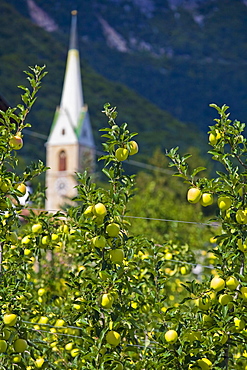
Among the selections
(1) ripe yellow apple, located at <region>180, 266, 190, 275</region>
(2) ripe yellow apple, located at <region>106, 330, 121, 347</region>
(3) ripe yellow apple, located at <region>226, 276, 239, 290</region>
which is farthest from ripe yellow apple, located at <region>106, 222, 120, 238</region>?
(1) ripe yellow apple, located at <region>180, 266, 190, 275</region>

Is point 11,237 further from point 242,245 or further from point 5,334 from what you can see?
point 242,245

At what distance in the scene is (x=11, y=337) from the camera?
9.55ft

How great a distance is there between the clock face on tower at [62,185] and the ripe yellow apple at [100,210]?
41152mm

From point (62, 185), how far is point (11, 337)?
41391mm

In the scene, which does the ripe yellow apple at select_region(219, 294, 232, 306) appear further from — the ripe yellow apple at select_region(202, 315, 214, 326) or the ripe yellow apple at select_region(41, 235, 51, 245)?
the ripe yellow apple at select_region(41, 235, 51, 245)

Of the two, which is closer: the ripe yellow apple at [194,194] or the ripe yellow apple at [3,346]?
the ripe yellow apple at [3,346]

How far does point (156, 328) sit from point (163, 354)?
27 cm

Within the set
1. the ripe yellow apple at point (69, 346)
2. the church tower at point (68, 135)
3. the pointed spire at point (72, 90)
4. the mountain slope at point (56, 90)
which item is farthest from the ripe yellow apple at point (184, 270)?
the mountain slope at point (56, 90)

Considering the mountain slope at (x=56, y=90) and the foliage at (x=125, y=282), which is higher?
the mountain slope at (x=56, y=90)

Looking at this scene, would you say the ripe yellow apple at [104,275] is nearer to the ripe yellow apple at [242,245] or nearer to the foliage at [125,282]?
the foliage at [125,282]

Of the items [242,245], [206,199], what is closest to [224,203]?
[206,199]

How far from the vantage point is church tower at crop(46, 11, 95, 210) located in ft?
143

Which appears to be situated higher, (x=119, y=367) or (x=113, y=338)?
(x=113, y=338)

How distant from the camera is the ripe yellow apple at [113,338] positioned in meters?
2.89
